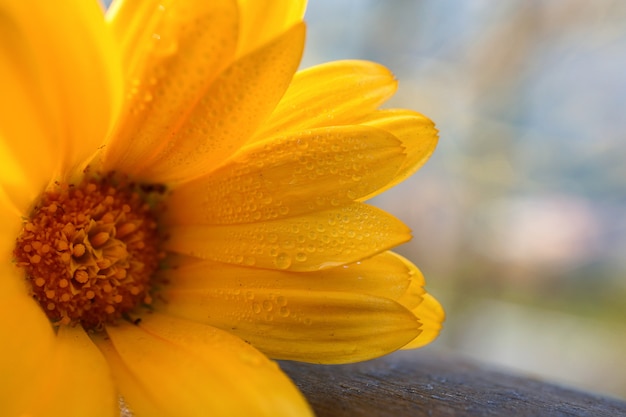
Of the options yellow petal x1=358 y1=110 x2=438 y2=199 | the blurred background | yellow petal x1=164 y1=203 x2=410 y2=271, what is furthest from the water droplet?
the blurred background

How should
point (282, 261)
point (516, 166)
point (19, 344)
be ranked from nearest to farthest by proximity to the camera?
point (19, 344), point (282, 261), point (516, 166)

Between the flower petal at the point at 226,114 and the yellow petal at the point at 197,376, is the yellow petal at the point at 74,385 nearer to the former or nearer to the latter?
the yellow petal at the point at 197,376

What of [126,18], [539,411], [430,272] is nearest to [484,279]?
[430,272]

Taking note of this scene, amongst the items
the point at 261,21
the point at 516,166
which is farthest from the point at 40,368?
the point at 516,166

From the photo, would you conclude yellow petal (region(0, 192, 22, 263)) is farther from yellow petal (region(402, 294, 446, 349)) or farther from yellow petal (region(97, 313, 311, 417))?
yellow petal (region(402, 294, 446, 349))

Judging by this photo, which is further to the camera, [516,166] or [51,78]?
[516,166]

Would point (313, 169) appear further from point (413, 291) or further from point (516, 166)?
point (516, 166)

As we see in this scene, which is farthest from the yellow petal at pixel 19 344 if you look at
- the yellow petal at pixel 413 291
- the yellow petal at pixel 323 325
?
the yellow petal at pixel 413 291

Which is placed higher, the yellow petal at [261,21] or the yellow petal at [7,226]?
the yellow petal at [261,21]
